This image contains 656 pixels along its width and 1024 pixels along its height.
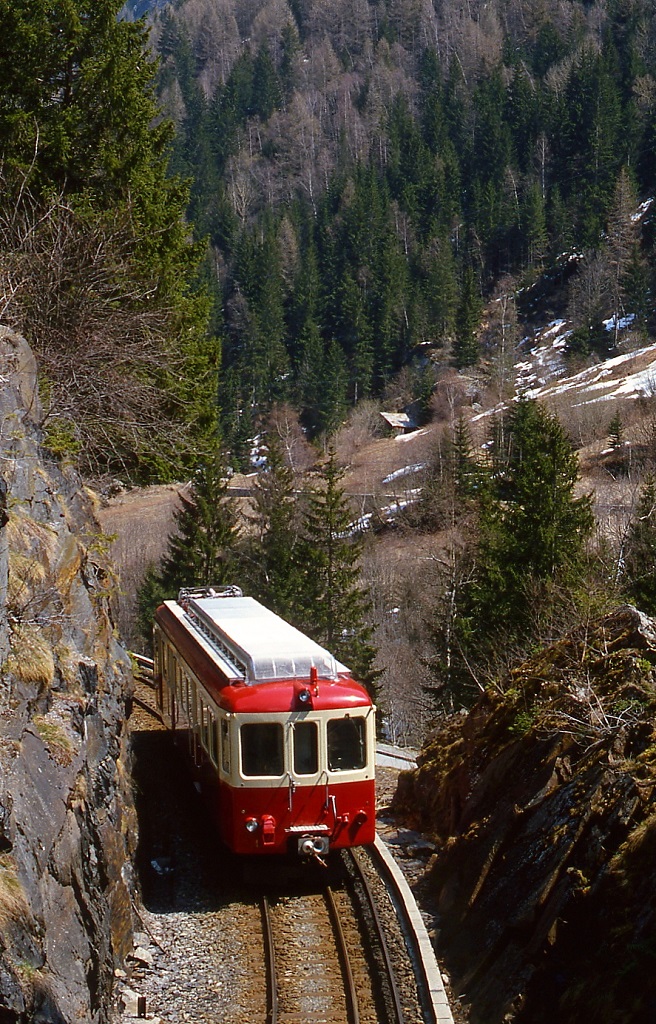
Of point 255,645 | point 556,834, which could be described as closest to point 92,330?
point 255,645

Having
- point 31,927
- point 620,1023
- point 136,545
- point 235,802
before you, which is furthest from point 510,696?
point 136,545

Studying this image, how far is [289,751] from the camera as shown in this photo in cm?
1317

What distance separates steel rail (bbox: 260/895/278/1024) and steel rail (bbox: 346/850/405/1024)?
1.19 m

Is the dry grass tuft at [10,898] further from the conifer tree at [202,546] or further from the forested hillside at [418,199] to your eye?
the forested hillside at [418,199]

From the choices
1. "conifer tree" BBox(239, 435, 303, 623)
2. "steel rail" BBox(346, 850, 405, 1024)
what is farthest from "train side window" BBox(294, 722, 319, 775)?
"conifer tree" BBox(239, 435, 303, 623)

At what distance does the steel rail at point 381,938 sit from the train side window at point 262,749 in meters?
1.90

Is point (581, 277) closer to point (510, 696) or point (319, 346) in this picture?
point (319, 346)

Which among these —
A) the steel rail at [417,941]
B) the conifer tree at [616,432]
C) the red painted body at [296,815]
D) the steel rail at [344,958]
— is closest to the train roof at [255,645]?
the red painted body at [296,815]

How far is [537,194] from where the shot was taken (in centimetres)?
10819

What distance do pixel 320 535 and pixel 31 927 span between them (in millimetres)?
30354

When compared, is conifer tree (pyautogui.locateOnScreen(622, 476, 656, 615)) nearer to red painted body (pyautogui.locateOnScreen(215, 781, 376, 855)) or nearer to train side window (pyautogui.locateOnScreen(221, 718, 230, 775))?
red painted body (pyautogui.locateOnScreen(215, 781, 376, 855))

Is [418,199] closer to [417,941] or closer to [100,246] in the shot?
[100,246]

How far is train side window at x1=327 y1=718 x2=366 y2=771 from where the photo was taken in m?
13.4

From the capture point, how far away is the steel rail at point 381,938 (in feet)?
35.1
